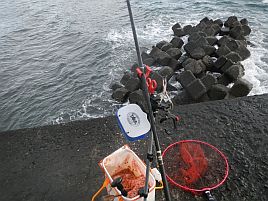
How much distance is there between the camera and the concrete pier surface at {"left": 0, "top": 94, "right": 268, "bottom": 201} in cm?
310

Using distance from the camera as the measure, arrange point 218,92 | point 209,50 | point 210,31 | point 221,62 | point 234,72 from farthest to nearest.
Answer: point 210,31
point 209,50
point 221,62
point 234,72
point 218,92

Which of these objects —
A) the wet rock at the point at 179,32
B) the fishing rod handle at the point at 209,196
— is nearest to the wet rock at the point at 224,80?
the wet rock at the point at 179,32

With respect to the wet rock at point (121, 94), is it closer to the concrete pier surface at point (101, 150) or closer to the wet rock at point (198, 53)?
the wet rock at point (198, 53)

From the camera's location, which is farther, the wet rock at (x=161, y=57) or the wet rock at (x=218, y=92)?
the wet rock at (x=161, y=57)

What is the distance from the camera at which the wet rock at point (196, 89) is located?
20.6 ft

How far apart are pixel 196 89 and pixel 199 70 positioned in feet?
3.92

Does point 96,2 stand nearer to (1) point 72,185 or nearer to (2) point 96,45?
(2) point 96,45

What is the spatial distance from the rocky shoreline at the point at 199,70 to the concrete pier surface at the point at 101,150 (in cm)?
204

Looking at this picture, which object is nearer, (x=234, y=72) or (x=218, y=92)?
(x=218, y=92)

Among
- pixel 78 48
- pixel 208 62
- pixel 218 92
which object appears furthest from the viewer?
pixel 78 48

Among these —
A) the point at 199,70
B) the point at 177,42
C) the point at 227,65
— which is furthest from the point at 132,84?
the point at 177,42

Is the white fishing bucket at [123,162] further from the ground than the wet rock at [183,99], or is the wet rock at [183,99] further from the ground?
the white fishing bucket at [123,162]

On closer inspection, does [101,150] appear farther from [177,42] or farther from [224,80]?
[177,42]

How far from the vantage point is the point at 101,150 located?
3.62m
